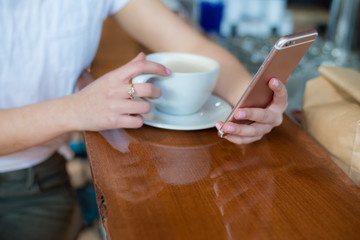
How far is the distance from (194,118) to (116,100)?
0.16 metres

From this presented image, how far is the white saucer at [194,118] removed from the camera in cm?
65

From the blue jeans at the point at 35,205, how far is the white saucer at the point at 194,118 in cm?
46

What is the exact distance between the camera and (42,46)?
2.70 feet

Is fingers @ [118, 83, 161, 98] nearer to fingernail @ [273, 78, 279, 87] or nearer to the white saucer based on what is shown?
the white saucer

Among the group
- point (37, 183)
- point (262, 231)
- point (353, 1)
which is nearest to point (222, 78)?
point (262, 231)

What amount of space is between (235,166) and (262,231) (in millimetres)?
150

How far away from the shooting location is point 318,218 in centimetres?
45

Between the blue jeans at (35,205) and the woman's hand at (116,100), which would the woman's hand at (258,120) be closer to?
the woman's hand at (116,100)

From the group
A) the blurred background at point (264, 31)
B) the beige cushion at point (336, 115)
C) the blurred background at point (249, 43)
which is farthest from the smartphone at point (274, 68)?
the blurred background at point (249, 43)

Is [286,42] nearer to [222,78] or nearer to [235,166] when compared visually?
[235,166]

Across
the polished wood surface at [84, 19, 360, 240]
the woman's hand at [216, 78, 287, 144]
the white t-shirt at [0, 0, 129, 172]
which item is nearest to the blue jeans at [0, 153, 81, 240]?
the white t-shirt at [0, 0, 129, 172]

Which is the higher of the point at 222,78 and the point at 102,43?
the point at 222,78

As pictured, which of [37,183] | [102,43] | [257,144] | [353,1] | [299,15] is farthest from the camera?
[299,15]

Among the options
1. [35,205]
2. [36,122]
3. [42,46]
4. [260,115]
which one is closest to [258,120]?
[260,115]
